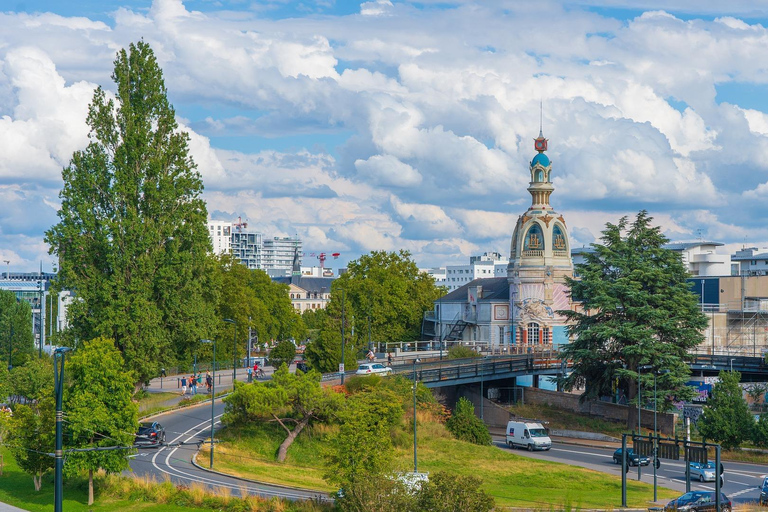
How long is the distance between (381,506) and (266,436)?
22494mm

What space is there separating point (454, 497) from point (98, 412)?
59.8ft

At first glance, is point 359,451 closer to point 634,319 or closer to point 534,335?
point 634,319

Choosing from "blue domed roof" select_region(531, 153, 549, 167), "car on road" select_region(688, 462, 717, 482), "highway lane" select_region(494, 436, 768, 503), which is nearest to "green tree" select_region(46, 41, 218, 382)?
"highway lane" select_region(494, 436, 768, 503)

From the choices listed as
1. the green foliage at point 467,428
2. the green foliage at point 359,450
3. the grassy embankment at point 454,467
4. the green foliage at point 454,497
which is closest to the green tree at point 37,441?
the grassy embankment at point 454,467

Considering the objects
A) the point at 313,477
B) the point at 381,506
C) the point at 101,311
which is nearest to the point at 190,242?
the point at 101,311

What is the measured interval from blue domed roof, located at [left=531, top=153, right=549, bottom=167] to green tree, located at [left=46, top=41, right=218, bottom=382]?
1821 inches

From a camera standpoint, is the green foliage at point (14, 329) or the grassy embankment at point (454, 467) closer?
the grassy embankment at point (454, 467)

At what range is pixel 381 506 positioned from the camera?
114ft

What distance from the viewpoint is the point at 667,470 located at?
181ft

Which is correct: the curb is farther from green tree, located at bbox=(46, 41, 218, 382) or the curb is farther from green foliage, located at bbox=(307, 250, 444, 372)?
green foliage, located at bbox=(307, 250, 444, 372)

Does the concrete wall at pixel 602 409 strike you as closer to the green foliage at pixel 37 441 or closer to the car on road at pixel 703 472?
the car on road at pixel 703 472

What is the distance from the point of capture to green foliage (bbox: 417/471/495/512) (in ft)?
108

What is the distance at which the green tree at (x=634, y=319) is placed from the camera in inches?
2655

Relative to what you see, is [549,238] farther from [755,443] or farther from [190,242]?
[190,242]
